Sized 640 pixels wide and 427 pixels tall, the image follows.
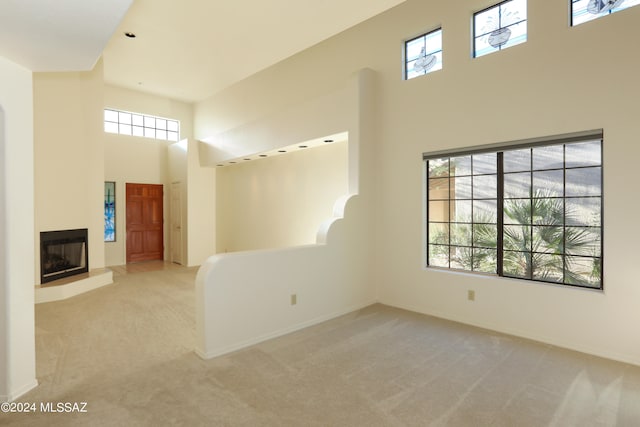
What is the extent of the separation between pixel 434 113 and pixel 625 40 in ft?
5.92

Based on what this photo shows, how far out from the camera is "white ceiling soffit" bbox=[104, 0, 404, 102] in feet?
12.5

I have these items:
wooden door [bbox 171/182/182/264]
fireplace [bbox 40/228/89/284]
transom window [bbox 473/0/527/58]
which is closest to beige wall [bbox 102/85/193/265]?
wooden door [bbox 171/182/182/264]

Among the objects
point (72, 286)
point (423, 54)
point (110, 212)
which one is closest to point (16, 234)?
point (72, 286)

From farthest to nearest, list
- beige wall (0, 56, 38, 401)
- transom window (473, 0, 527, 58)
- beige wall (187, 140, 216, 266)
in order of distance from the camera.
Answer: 1. beige wall (187, 140, 216, 266)
2. transom window (473, 0, 527, 58)
3. beige wall (0, 56, 38, 401)

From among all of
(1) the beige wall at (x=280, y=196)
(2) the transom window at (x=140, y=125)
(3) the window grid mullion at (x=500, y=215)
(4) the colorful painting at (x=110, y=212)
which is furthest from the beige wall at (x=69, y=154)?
(3) the window grid mullion at (x=500, y=215)

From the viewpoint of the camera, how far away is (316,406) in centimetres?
235

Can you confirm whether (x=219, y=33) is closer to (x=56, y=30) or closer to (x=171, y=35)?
(x=171, y=35)

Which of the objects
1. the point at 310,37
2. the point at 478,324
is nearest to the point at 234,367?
the point at 478,324

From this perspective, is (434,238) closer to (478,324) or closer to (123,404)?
(478,324)

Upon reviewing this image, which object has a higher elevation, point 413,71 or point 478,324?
point 413,71

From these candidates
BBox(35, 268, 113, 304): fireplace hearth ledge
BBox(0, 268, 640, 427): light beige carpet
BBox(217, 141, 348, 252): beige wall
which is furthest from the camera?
BBox(217, 141, 348, 252): beige wall

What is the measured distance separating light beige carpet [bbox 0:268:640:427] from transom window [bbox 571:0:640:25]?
Result: 316 centimetres

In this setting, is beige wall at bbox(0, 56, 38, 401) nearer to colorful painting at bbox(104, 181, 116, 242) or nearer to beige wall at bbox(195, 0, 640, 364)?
beige wall at bbox(195, 0, 640, 364)

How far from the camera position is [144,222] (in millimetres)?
→ 8406
